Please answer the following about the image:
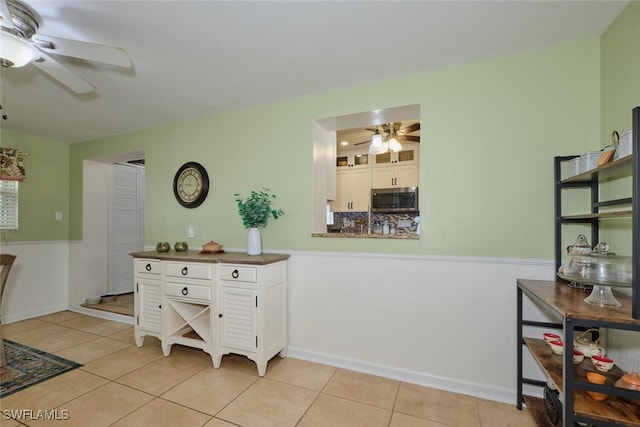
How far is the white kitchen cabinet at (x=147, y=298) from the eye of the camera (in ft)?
8.43

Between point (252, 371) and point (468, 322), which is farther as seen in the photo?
point (252, 371)

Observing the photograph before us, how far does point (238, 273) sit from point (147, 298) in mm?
1061

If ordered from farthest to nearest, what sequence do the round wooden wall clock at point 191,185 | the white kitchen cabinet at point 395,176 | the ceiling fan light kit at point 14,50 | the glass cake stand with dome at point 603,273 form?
the white kitchen cabinet at point 395,176 → the round wooden wall clock at point 191,185 → the ceiling fan light kit at point 14,50 → the glass cake stand with dome at point 603,273

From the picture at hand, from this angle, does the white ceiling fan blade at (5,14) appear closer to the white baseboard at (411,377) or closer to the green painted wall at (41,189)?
the white baseboard at (411,377)

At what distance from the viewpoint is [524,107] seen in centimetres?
188

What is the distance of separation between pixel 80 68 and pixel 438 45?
8.10 ft

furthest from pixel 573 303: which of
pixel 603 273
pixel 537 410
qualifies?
pixel 537 410

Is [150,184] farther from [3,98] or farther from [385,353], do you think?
[385,353]

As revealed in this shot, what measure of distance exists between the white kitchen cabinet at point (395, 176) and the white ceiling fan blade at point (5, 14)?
4245 mm

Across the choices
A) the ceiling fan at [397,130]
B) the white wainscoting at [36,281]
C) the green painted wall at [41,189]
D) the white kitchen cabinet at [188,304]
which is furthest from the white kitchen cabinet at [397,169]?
the white wainscoting at [36,281]

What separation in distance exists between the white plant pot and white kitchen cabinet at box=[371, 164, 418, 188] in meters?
2.80

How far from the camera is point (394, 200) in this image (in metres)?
4.44

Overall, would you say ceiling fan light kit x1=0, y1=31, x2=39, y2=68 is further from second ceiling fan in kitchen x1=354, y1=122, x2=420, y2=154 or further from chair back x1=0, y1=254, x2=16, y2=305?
second ceiling fan in kitchen x1=354, y1=122, x2=420, y2=154

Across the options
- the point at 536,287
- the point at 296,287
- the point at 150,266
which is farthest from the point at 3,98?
the point at 536,287
